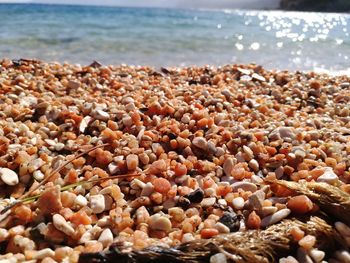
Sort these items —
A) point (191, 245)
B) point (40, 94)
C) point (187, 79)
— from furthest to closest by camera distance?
point (187, 79), point (40, 94), point (191, 245)

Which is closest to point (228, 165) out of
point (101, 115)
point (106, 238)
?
point (106, 238)

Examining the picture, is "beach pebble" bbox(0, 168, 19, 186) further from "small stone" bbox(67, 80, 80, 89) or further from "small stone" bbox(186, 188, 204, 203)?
"small stone" bbox(67, 80, 80, 89)

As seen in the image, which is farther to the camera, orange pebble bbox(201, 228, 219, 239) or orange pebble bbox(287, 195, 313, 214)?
orange pebble bbox(287, 195, 313, 214)

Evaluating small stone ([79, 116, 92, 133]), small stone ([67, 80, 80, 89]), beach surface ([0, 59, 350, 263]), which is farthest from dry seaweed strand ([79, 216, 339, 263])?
small stone ([67, 80, 80, 89])

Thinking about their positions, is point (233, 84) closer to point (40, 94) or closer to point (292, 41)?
point (40, 94)

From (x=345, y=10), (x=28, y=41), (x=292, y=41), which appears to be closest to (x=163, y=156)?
(x=28, y=41)

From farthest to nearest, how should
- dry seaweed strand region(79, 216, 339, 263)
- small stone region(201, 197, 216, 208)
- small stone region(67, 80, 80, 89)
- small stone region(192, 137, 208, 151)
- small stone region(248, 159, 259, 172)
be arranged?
small stone region(67, 80, 80, 89) → small stone region(192, 137, 208, 151) → small stone region(248, 159, 259, 172) → small stone region(201, 197, 216, 208) → dry seaweed strand region(79, 216, 339, 263)

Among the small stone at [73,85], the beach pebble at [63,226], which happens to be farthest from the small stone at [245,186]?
the small stone at [73,85]
